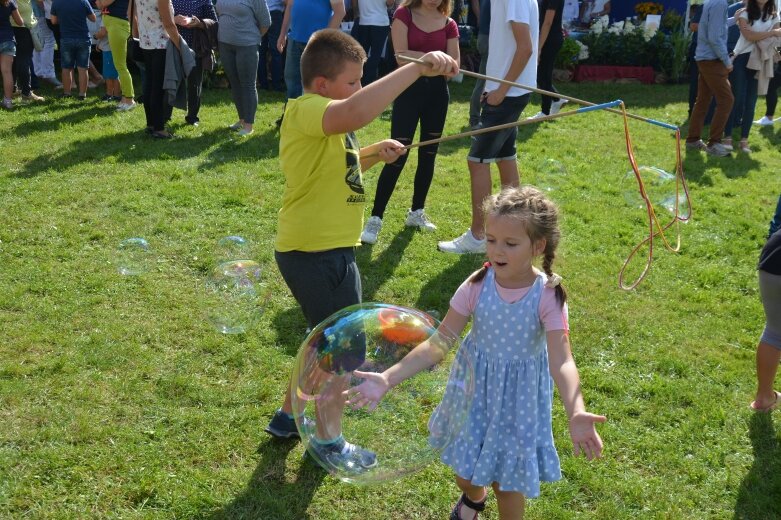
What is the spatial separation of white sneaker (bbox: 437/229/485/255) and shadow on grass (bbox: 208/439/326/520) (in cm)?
260

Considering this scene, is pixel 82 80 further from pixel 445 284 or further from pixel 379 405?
pixel 379 405

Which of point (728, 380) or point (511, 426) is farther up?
point (511, 426)

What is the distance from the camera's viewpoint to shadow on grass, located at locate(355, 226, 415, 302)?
17.0 feet

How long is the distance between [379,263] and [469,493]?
272cm

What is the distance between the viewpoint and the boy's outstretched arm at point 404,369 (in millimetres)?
2568

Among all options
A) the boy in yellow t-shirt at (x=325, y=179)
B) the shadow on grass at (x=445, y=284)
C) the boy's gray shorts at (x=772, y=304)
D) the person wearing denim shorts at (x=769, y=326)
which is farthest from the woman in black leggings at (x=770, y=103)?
the boy in yellow t-shirt at (x=325, y=179)

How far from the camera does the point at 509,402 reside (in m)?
2.74

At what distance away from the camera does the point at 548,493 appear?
335 centimetres

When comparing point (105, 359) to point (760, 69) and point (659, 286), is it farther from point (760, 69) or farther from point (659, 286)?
point (760, 69)

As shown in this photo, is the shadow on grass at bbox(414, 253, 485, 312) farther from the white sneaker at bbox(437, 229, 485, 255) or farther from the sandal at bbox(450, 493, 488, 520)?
the sandal at bbox(450, 493, 488, 520)

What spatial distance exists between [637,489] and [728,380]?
4.11 ft

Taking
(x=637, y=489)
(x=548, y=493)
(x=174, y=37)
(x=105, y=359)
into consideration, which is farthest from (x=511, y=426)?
(x=174, y=37)

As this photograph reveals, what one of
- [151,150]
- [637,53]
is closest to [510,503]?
[151,150]

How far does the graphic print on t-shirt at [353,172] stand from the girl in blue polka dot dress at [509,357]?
0.66m
